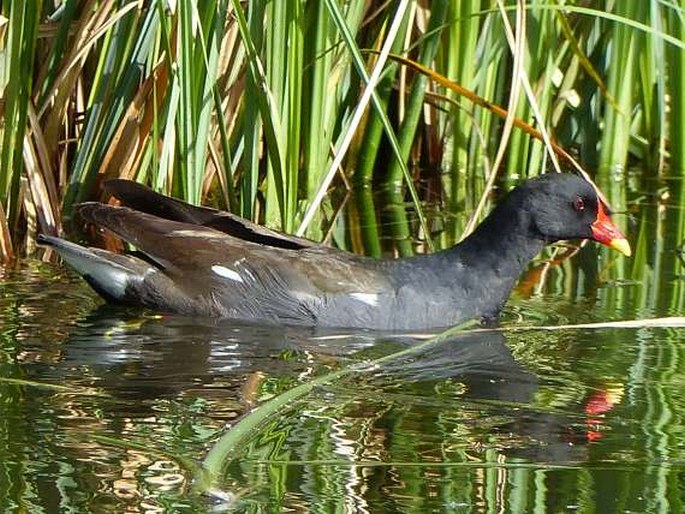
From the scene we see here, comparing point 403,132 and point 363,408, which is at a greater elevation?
point 403,132

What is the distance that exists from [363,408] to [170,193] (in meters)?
1.96

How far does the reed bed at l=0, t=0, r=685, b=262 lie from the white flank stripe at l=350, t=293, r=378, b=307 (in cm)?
33

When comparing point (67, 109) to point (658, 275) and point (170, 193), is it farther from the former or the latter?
point (658, 275)

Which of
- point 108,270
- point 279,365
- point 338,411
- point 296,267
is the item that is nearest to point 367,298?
point 296,267

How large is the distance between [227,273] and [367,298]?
481mm

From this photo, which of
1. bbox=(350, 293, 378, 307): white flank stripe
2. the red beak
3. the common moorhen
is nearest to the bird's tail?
the common moorhen

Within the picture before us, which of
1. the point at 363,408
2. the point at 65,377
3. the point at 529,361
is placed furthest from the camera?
the point at 529,361

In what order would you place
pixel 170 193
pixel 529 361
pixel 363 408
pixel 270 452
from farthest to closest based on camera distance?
1. pixel 170 193
2. pixel 529 361
3. pixel 363 408
4. pixel 270 452

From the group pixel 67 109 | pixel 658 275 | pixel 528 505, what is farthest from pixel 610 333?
pixel 67 109

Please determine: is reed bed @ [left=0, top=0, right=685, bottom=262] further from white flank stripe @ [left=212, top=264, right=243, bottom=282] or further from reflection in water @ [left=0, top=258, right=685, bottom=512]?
reflection in water @ [left=0, top=258, right=685, bottom=512]

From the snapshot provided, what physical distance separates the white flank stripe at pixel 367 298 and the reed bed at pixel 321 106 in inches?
13.0

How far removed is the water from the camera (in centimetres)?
347

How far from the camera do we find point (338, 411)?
419 cm

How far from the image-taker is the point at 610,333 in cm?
524
